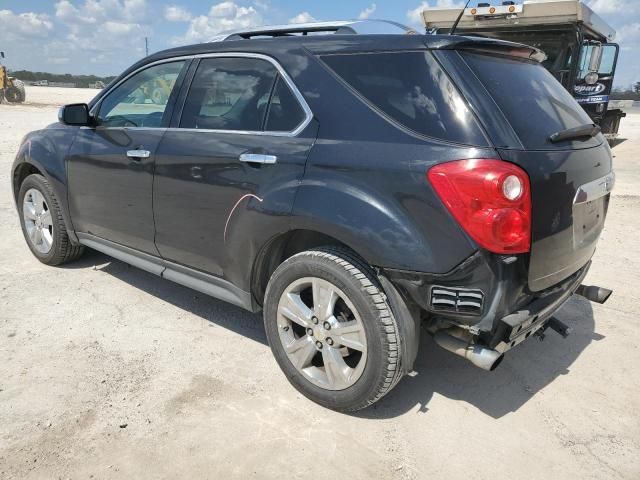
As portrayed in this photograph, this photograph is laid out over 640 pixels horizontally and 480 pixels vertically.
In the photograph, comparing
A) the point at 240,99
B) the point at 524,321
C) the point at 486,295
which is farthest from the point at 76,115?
the point at 524,321

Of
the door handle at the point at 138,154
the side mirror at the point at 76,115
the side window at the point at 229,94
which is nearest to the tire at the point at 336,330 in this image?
the side window at the point at 229,94

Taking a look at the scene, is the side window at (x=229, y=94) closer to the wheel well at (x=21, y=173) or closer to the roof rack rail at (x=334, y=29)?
the roof rack rail at (x=334, y=29)

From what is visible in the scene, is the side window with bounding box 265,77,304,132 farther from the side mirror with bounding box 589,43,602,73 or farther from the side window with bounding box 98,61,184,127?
the side mirror with bounding box 589,43,602,73

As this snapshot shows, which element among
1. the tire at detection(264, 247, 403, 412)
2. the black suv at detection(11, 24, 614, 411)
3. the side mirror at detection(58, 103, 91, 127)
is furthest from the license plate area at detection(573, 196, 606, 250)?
the side mirror at detection(58, 103, 91, 127)

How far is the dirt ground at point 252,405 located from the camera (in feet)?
7.92

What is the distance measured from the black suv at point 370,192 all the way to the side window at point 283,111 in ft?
0.04

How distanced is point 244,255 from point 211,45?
1404mm

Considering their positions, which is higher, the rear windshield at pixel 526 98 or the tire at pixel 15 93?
the rear windshield at pixel 526 98

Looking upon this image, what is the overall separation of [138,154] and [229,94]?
2.62ft

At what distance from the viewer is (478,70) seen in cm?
246

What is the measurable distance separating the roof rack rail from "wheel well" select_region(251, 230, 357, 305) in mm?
1119

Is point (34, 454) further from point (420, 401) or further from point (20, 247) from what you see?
point (20, 247)

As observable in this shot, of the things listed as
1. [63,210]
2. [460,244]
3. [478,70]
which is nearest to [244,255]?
[460,244]

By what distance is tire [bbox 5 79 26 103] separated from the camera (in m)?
30.3
